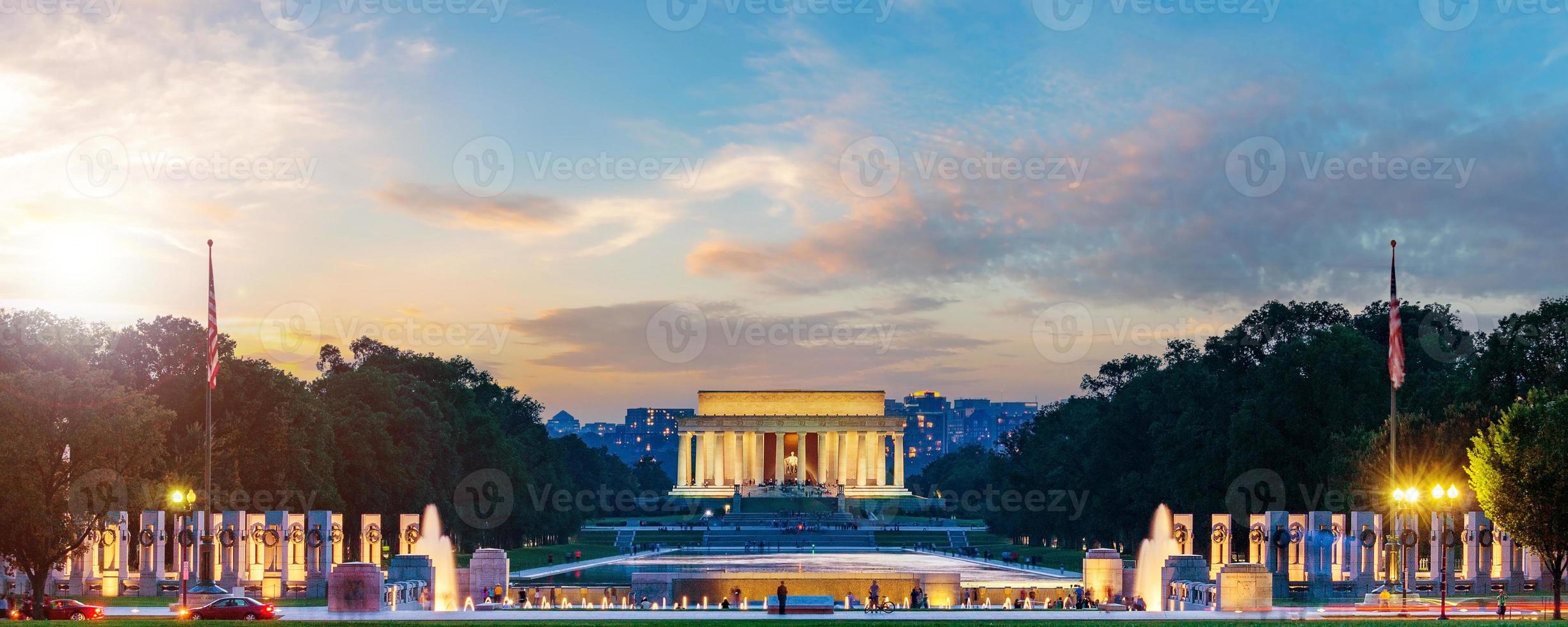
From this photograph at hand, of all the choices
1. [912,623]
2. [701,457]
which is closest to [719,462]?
[701,457]

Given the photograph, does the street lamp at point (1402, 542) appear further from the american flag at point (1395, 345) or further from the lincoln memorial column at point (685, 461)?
the lincoln memorial column at point (685, 461)

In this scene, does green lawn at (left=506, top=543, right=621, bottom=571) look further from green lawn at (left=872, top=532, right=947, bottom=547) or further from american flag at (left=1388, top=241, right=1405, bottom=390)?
american flag at (left=1388, top=241, right=1405, bottom=390)

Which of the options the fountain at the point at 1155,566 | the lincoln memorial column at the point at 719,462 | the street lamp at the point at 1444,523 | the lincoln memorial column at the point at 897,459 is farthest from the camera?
the lincoln memorial column at the point at 897,459

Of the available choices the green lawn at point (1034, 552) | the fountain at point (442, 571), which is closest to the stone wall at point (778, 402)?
the green lawn at point (1034, 552)

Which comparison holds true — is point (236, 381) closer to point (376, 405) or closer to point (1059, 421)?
point (376, 405)

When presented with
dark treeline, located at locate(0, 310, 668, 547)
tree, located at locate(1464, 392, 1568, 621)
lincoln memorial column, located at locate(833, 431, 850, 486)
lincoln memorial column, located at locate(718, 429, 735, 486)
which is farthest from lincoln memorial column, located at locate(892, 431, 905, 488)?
tree, located at locate(1464, 392, 1568, 621)

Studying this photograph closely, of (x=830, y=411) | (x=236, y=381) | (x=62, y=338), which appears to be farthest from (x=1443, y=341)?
(x=830, y=411)

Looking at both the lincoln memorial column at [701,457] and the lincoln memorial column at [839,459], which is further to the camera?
the lincoln memorial column at [839,459]
